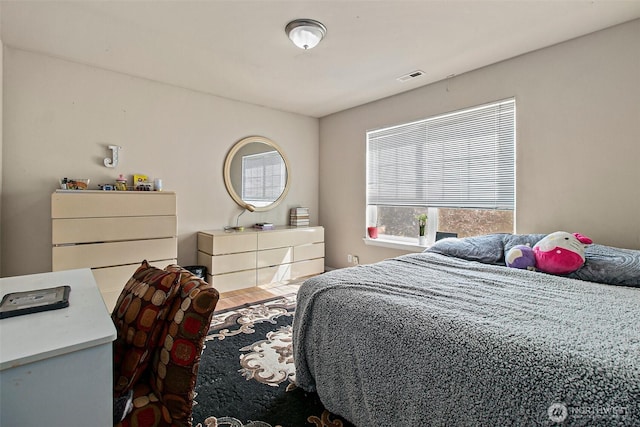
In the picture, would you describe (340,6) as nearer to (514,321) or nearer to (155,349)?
(514,321)

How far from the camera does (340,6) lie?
2.11 meters

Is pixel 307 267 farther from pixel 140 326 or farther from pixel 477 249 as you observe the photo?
pixel 140 326

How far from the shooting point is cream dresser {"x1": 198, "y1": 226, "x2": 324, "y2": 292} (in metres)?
3.59

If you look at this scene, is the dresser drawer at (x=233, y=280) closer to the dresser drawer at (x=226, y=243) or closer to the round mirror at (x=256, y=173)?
the dresser drawer at (x=226, y=243)

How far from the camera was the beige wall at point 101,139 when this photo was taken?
9.17 ft

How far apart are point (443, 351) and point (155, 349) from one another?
3.41 ft

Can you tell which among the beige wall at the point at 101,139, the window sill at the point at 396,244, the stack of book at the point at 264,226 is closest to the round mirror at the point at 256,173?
the beige wall at the point at 101,139

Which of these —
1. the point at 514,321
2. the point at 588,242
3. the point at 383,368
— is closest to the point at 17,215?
the point at 383,368

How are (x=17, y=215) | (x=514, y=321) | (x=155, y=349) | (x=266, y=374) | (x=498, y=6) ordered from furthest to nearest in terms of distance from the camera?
(x=17, y=215) → (x=498, y=6) → (x=266, y=374) → (x=514, y=321) → (x=155, y=349)

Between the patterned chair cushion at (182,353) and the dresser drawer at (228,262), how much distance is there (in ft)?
8.24

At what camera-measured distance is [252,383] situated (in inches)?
74.0

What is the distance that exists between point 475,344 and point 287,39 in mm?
2482

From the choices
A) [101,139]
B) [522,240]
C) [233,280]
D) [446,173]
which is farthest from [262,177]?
[522,240]

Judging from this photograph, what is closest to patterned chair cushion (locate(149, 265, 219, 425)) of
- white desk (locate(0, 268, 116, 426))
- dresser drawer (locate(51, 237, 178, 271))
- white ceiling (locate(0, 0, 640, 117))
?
white desk (locate(0, 268, 116, 426))
